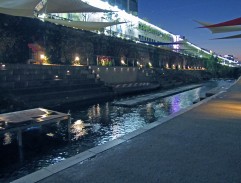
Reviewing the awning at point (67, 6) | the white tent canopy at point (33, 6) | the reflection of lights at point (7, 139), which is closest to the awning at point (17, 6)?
the white tent canopy at point (33, 6)

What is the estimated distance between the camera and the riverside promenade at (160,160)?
3789 millimetres

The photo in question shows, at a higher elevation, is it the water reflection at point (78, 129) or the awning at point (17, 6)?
the awning at point (17, 6)

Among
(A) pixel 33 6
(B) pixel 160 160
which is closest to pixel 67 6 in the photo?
(A) pixel 33 6

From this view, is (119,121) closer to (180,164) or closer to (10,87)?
(180,164)

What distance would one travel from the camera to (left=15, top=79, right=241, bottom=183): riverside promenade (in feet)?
12.4

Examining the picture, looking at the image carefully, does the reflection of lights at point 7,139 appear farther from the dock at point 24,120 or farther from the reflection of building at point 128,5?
the reflection of building at point 128,5

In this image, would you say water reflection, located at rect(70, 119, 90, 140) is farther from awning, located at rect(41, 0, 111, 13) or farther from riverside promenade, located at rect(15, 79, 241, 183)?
awning, located at rect(41, 0, 111, 13)

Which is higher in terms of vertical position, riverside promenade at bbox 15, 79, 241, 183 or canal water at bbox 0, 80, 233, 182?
riverside promenade at bbox 15, 79, 241, 183

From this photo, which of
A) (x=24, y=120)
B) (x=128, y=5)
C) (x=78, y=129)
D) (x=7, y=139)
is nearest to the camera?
(x=24, y=120)

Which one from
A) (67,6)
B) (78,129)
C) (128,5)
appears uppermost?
(128,5)

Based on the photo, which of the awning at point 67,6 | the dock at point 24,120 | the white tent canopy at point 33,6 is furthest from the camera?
the awning at point 67,6

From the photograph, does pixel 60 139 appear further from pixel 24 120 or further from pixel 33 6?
pixel 33 6

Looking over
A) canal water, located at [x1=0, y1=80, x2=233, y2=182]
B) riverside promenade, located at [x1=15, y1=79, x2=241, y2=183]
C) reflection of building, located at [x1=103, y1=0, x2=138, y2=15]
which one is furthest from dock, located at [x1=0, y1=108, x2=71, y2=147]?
reflection of building, located at [x1=103, y1=0, x2=138, y2=15]

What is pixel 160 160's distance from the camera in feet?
14.7
